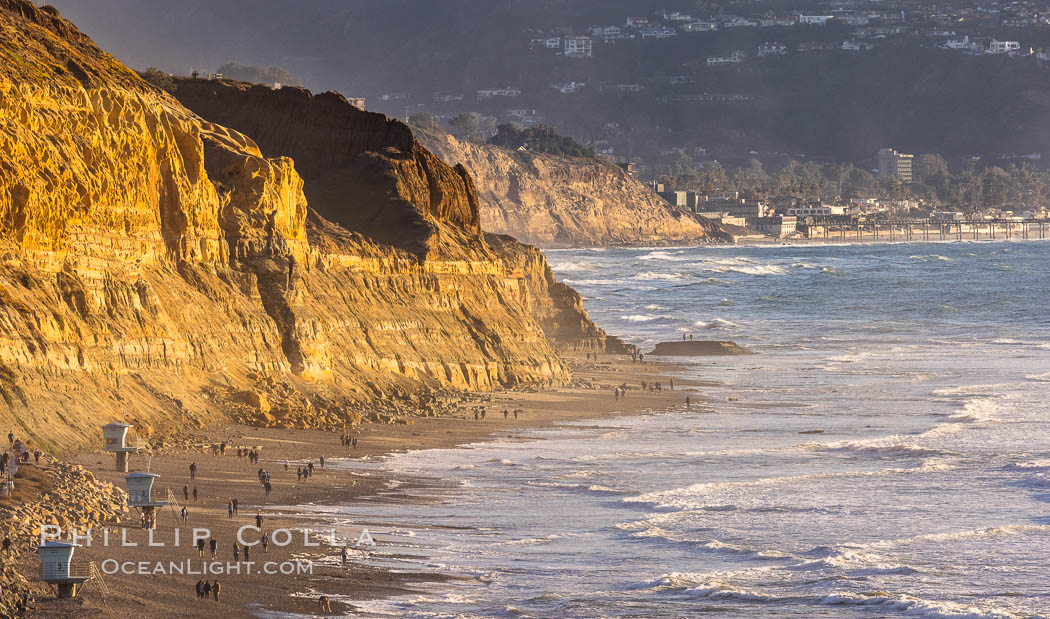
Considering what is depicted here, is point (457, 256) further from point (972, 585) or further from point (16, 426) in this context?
point (972, 585)

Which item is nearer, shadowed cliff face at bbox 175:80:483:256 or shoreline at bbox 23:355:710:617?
shoreline at bbox 23:355:710:617

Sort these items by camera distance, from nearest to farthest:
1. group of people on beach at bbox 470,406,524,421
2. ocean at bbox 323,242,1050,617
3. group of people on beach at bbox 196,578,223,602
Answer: group of people on beach at bbox 196,578,223,602
ocean at bbox 323,242,1050,617
group of people on beach at bbox 470,406,524,421

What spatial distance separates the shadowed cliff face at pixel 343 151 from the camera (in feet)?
207

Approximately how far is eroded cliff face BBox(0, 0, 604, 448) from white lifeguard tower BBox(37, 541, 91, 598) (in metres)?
10.8

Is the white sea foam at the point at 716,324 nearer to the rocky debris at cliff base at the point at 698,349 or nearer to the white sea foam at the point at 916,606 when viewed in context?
the rocky debris at cliff base at the point at 698,349

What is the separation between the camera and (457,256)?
60.4 meters

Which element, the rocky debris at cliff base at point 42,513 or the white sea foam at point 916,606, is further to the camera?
the white sea foam at point 916,606

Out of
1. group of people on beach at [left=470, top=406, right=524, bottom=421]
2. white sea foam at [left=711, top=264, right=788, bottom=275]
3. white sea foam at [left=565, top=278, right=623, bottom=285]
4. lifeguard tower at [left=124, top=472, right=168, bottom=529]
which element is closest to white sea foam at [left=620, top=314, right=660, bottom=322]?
white sea foam at [left=565, top=278, right=623, bottom=285]

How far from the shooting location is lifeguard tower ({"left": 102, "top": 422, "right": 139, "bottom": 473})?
3170 centimetres

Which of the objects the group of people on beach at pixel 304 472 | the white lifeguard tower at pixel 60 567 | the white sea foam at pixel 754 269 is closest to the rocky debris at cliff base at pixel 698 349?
the group of people on beach at pixel 304 472

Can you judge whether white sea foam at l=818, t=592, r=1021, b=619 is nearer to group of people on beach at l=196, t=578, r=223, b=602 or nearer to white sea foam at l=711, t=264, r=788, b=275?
group of people on beach at l=196, t=578, r=223, b=602

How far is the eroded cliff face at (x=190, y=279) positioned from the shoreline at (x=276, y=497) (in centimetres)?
169

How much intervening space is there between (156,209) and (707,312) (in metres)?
79.7

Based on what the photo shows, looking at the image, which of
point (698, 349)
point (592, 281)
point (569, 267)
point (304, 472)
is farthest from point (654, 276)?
point (304, 472)
